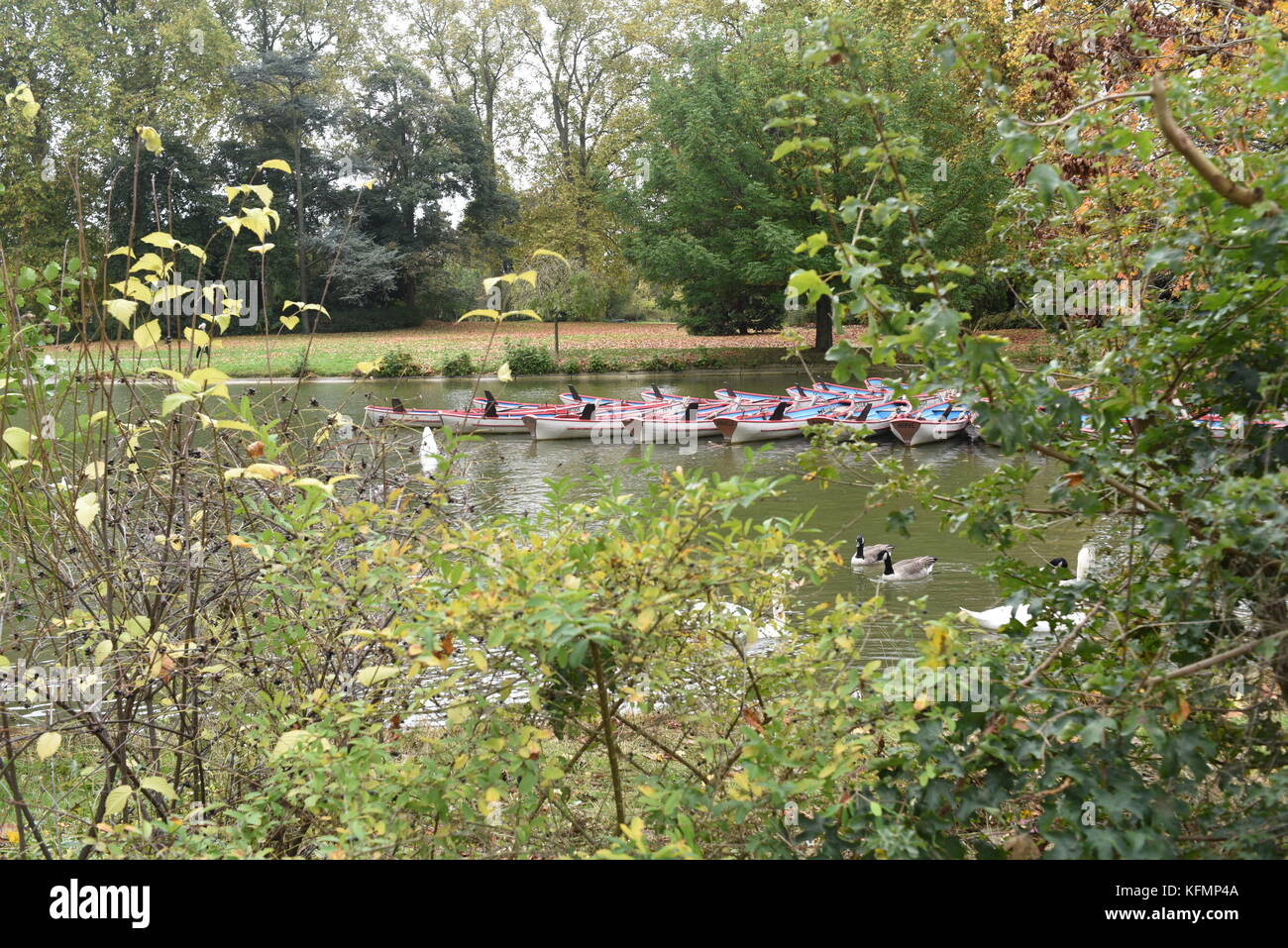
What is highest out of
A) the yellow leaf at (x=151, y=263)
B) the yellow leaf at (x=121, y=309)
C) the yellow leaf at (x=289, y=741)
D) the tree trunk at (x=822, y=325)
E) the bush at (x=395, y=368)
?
the tree trunk at (x=822, y=325)

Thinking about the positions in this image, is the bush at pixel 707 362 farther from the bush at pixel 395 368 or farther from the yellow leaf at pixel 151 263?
the yellow leaf at pixel 151 263

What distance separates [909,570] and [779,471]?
16.5 ft

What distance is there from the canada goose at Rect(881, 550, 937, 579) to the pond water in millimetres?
78

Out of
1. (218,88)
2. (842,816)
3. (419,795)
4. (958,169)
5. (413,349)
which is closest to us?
(842,816)

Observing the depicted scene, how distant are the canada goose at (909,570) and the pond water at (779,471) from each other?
78 mm

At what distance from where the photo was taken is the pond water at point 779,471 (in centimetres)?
778

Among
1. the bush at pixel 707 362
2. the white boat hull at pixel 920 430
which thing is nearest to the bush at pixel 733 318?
the bush at pixel 707 362

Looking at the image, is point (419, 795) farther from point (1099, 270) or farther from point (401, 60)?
point (401, 60)

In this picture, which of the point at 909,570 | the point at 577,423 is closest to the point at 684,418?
the point at 577,423

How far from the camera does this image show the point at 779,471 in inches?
528

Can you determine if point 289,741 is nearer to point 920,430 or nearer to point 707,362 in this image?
point 920,430
